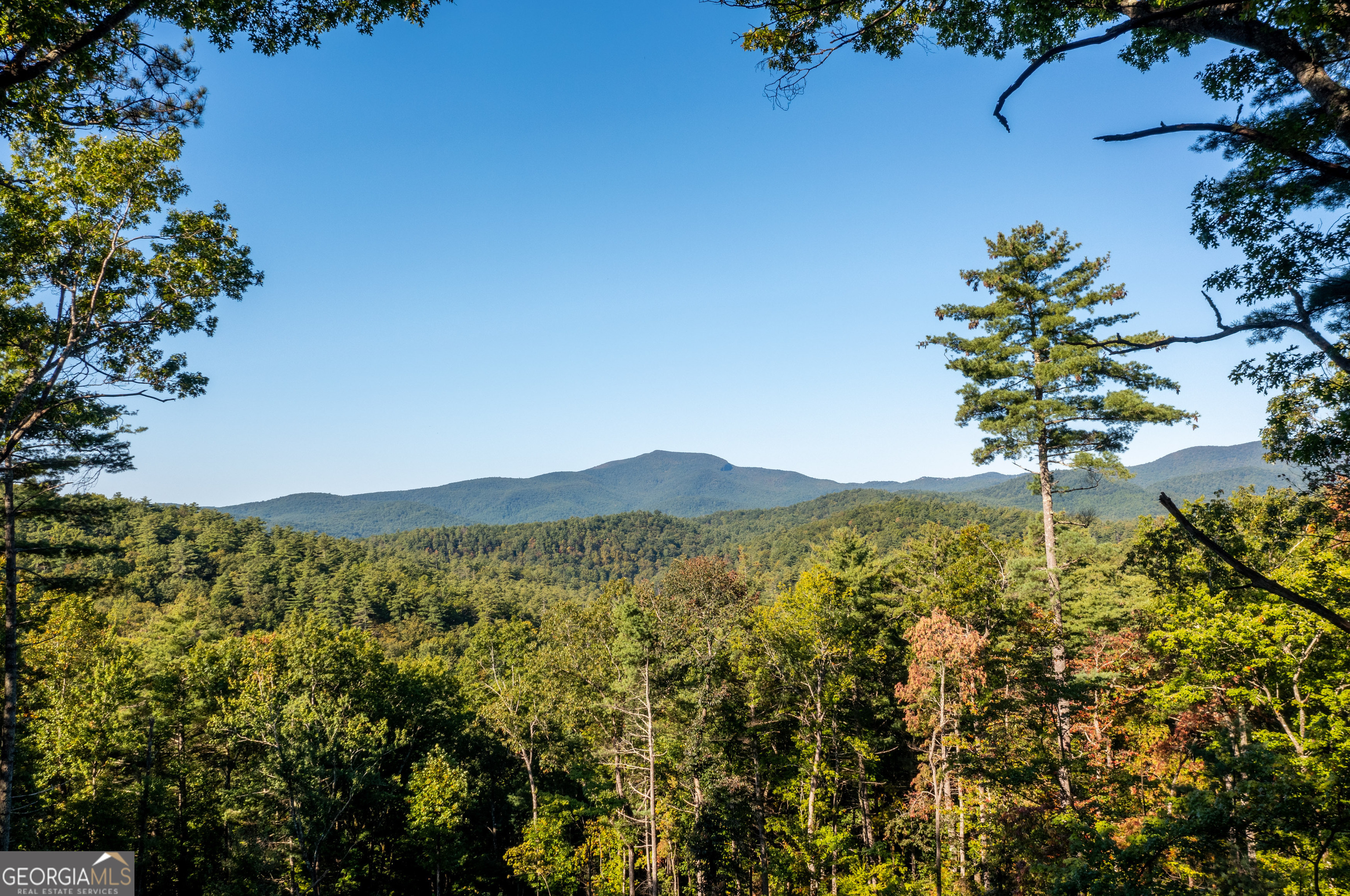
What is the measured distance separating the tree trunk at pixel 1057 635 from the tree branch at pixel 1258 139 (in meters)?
12.1

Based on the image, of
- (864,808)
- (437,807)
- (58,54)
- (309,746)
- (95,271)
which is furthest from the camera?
(437,807)

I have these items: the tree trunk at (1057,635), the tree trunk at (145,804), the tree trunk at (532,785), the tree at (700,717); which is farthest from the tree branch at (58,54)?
the tree trunk at (145,804)

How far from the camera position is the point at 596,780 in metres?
19.0

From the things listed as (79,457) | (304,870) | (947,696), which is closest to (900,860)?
(947,696)

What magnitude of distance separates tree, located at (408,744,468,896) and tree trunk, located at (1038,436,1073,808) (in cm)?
1743

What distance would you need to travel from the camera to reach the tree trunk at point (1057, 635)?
12.6m

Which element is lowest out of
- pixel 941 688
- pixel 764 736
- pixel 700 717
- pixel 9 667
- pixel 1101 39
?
pixel 764 736

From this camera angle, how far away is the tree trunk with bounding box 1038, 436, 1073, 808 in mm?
12586

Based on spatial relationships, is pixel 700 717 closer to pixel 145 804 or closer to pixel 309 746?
pixel 309 746

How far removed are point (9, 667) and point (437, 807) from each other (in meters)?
13.1

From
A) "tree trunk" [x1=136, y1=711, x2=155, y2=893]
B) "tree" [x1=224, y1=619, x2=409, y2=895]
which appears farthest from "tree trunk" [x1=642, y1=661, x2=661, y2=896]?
"tree trunk" [x1=136, y1=711, x2=155, y2=893]

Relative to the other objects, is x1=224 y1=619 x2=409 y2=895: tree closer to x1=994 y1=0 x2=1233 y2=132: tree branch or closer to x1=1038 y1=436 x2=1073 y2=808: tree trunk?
x1=1038 y1=436 x2=1073 y2=808: tree trunk

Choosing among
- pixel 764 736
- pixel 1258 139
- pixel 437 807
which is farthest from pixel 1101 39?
pixel 437 807

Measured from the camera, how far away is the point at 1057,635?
43.8 feet
